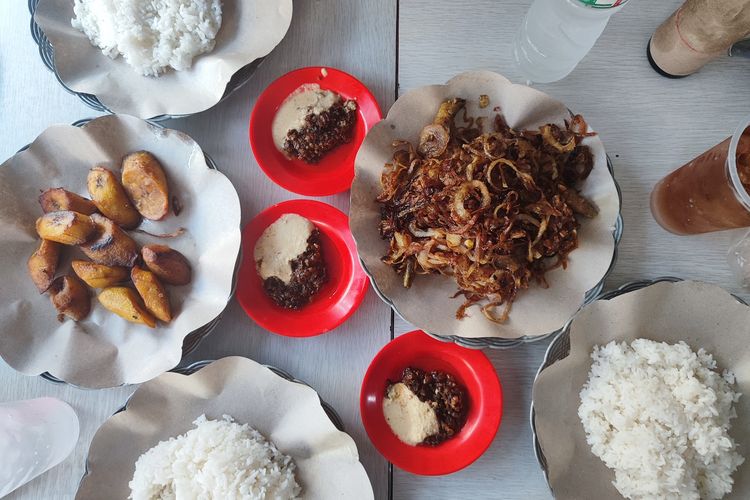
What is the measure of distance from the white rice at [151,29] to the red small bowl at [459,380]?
1102 mm

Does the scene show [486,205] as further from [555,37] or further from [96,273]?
[96,273]

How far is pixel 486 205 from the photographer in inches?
54.2

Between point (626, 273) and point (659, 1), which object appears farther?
point (659, 1)

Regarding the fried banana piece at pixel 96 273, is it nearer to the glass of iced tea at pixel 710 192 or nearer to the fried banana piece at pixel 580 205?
the fried banana piece at pixel 580 205

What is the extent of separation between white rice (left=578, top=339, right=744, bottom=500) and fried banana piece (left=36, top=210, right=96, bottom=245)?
→ 1.49 meters

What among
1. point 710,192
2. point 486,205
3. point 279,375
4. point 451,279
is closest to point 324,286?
point 279,375

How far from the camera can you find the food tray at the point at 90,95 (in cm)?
167

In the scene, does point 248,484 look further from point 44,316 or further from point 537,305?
point 537,305

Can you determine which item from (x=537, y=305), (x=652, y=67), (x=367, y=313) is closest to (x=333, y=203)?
(x=367, y=313)

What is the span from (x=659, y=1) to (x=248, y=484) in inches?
75.5

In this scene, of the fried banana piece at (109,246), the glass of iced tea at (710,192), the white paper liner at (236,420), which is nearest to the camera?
the glass of iced tea at (710,192)

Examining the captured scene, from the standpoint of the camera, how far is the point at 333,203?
67.5 inches

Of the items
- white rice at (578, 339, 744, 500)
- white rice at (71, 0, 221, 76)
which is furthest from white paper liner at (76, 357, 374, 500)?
white rice at (71, 0, 221, 76)

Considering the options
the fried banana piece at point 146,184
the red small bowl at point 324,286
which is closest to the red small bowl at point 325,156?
the red small bowl at point 324,286
